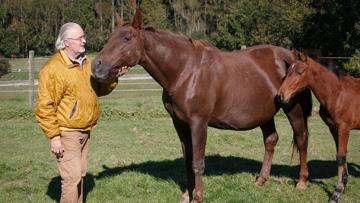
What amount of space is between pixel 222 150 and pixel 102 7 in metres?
50.4

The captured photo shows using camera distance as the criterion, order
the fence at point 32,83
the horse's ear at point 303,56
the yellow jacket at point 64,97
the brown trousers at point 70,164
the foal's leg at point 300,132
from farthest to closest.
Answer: the fence at point 32,83 → the foal's leg at point 300,132 → the horse's ear at point 303,56 → the brown trousers at point 70,164 → the yellow jacket at point 64,97

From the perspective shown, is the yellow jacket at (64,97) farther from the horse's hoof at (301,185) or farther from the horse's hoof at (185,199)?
the horse's hoof at (301,185)

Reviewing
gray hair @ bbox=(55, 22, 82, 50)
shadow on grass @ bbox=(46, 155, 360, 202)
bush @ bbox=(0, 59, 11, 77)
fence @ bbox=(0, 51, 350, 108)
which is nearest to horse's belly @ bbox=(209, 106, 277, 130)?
shadow on grass @ bbox=(46, 155, 360, 202)

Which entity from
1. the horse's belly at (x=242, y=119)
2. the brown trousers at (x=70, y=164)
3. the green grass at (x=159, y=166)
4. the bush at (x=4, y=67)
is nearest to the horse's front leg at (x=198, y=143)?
the horse's belly at (x=242, y=119)

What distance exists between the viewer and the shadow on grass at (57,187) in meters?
5.62

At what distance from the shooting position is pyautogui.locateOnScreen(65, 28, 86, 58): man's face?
161 inches

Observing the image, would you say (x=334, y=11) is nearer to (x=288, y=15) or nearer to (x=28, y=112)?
(x=288, y=15)

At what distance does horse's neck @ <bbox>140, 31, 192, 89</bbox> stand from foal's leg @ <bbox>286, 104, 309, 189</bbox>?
1.77m

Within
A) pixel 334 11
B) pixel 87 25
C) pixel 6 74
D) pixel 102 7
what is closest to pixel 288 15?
pixel 334 11

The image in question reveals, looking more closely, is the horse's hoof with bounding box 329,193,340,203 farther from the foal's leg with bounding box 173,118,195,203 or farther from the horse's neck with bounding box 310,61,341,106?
the foal's leg with bounding box 173,118,195,203

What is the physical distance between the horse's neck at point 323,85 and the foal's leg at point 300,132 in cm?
57

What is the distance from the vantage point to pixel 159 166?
712 centimetres

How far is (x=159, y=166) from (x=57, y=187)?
1.77 meters

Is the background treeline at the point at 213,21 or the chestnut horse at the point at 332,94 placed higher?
the chestnut horse at the point at 332,94
